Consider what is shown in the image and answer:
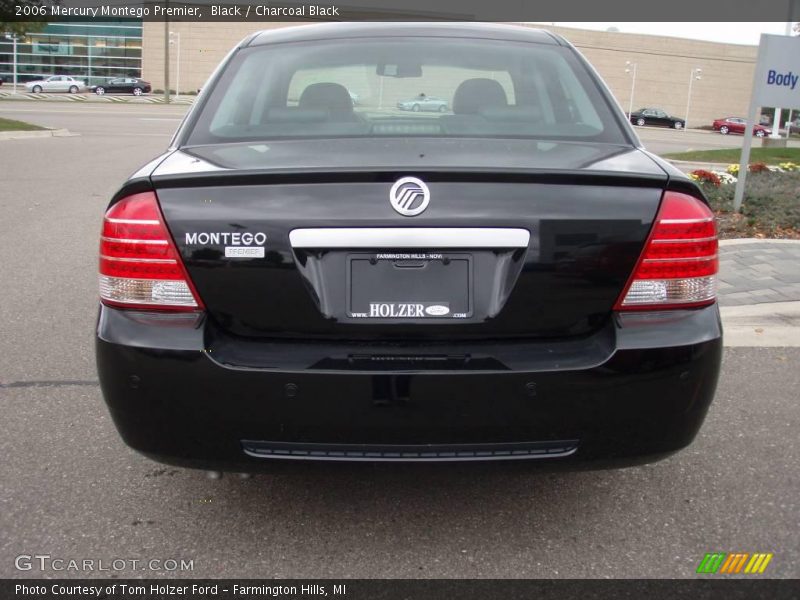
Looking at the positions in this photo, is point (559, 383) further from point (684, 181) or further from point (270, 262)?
point (270, 262)

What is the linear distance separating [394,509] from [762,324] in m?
3.48

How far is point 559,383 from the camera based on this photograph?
7.34 ft

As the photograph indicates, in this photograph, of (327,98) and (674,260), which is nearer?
(674,260)

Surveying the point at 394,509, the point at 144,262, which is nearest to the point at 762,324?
the point at 394,509

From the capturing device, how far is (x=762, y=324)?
5.26 m

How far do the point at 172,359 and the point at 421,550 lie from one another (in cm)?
103

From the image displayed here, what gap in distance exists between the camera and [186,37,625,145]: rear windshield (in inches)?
114

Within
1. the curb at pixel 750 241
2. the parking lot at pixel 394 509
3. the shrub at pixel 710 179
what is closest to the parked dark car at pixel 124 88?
the shrub at pixel 710 179

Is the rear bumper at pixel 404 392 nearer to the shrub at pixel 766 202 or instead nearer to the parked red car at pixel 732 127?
the shrub at pixel 766 202

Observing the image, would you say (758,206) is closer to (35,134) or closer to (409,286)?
(409,286)

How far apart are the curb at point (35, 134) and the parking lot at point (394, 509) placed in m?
18.1

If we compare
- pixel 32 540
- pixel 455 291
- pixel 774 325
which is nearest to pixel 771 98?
pixel 774 325

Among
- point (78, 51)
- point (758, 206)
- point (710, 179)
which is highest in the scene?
point (78, 51)
